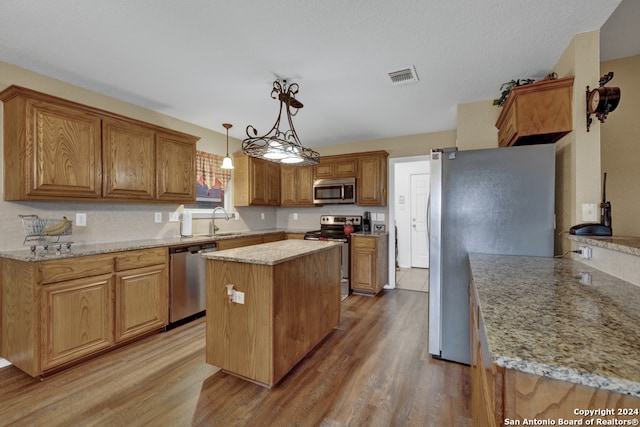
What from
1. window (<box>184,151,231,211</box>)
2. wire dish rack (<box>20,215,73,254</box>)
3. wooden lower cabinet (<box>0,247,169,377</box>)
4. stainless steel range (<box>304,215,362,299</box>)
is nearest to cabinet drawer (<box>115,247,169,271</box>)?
wooden lower cabinet (<box>0,247,169,377</box>)

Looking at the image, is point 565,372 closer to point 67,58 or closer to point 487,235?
point 487,235

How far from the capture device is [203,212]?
396cm

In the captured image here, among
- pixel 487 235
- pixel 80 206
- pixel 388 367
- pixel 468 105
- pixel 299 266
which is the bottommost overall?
pixel 388 367

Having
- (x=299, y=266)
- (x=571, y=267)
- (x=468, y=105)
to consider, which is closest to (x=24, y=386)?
(x=299, y=266)

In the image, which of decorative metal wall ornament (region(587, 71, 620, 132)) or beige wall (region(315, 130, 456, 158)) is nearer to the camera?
decorative metal wall ornament (region(587, 71, 620, 132))

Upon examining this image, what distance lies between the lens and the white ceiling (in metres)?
1.68

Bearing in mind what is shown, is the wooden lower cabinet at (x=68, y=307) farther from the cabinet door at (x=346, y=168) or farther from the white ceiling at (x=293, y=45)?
the cabinet door at (x=346, y=168)

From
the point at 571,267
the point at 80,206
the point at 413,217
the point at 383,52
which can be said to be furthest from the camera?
the point at 413,217

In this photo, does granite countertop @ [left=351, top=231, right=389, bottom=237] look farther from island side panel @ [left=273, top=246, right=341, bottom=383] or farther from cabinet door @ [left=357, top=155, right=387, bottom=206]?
island side panel @ [left=273, top=246, right=341, bottom=383]

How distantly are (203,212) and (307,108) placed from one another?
208cm

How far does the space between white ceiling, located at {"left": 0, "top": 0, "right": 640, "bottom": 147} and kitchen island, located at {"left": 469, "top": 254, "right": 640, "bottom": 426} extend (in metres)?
1.69

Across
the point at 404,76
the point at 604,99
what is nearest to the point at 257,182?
the point at 404,76

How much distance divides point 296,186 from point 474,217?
3346 mm

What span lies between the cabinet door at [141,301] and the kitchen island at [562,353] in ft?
9.16
